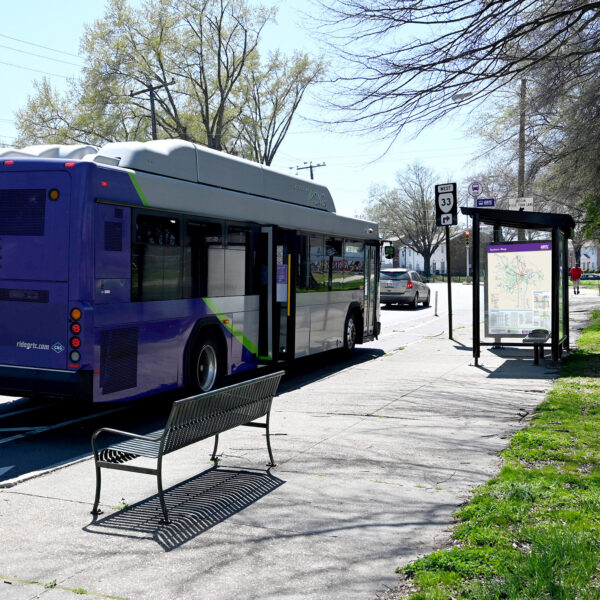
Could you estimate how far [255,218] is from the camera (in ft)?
36.3

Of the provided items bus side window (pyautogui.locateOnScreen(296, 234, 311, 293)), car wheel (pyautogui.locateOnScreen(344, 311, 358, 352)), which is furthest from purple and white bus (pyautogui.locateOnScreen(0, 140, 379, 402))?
car wheel (pyautogui.locateOnScreen(344, 311, 358, 352))

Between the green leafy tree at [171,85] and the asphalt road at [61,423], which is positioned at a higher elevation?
the green leafy tree at [171,85]

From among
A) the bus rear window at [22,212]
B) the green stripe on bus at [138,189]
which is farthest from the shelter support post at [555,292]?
the bus rear window at [22,212]

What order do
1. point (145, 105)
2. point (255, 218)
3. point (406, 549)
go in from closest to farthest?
point (406, 549), point (255, 218), point (145, 105)

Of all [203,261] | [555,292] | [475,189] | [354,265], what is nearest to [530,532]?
[203,261]

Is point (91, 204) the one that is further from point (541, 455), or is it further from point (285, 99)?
point (285, 99)

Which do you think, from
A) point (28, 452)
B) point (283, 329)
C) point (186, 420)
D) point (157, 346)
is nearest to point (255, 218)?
point (283, 329)

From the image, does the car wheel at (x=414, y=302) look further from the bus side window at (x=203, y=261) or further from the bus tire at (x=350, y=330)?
the bus side window at (x=203, y=261)

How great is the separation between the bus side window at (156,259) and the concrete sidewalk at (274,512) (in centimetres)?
198

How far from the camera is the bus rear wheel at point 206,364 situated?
9539 millimetres

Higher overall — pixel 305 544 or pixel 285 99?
pixel 285 99

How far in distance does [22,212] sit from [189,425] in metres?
3.65

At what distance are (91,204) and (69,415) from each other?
114 inches

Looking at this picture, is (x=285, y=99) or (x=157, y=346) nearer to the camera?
(x=157, y=346)
